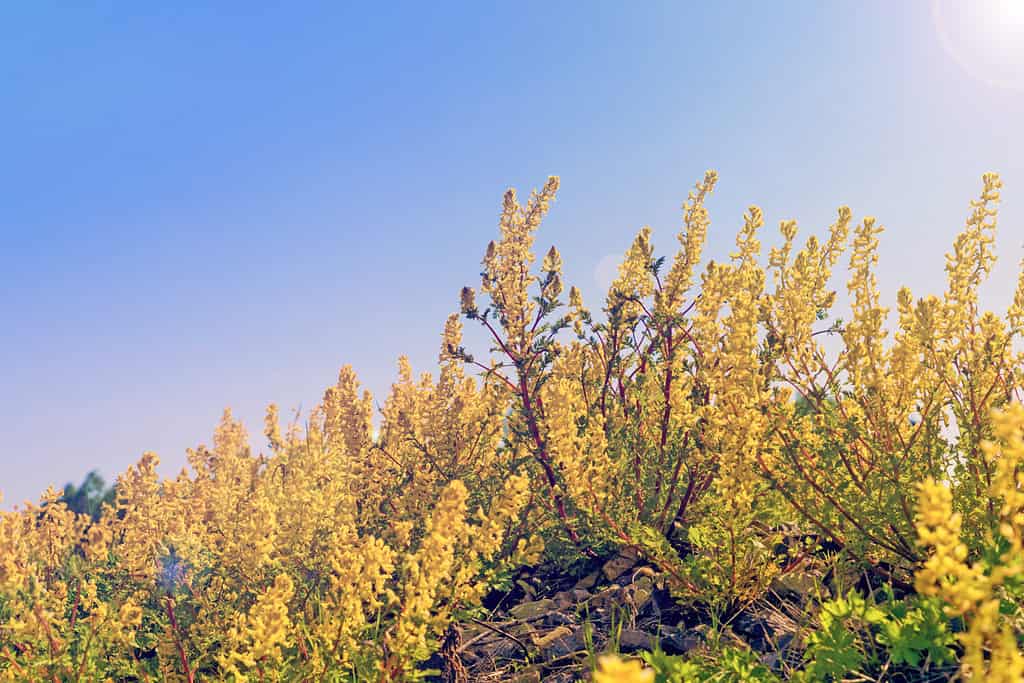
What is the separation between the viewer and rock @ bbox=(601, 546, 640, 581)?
203 inches

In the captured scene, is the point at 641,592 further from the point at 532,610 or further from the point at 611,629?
the point at 532,610

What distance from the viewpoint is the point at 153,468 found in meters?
5.53

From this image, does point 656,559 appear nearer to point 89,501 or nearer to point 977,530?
point 977,530

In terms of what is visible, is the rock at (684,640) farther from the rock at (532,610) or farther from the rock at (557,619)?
the rock at (532,610)

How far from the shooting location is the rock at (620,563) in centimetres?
514

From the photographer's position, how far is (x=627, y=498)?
16.8 feet

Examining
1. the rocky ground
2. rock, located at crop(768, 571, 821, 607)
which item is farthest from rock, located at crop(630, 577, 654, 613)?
rock, located at crop(768, 571, 821, 607)

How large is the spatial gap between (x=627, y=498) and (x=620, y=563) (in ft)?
1.57

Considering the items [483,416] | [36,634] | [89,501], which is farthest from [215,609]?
[89,501]

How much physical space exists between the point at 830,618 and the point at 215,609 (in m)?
3.59

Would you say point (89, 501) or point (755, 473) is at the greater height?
point (89, 501)

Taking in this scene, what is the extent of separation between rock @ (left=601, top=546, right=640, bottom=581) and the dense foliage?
0.42 ft

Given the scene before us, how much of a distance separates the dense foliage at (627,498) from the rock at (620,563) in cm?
13

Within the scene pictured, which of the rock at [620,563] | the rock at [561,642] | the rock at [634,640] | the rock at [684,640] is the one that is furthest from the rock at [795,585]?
the rock at [561,642]
